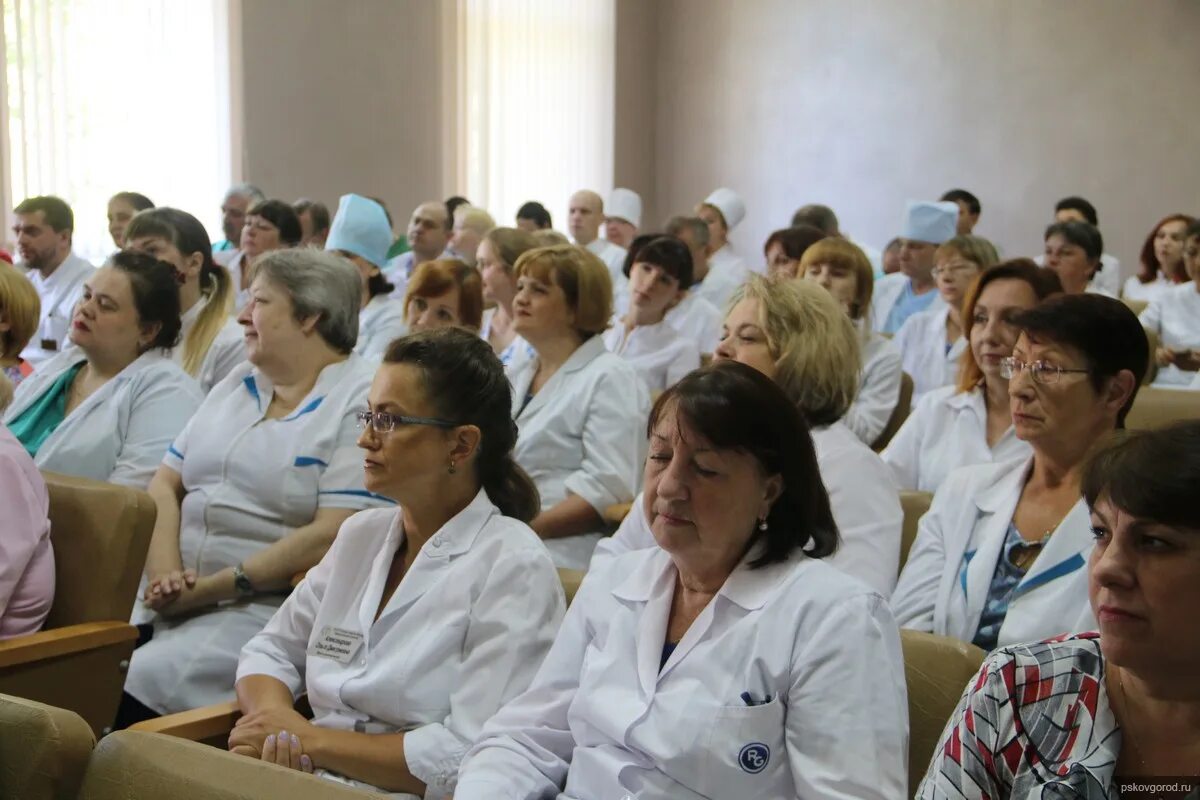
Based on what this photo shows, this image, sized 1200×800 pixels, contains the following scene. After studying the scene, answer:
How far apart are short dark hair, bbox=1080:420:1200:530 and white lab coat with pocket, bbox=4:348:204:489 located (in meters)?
2.66

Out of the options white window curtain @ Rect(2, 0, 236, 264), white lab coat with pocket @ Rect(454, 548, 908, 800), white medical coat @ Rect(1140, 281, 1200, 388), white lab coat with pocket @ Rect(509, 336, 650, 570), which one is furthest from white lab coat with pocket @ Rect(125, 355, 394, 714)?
white window curtain @ Rect(2, 0, 236, 264)

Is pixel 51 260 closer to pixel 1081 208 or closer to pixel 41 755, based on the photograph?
pixel 41 755

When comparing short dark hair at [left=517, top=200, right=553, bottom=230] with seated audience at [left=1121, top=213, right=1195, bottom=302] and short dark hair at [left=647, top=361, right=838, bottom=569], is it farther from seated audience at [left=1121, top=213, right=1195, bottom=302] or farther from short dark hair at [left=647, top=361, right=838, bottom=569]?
short dark hair at [left=647, top=361, right=838, bottom=569]

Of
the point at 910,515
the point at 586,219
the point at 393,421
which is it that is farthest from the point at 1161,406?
the point at 586,219

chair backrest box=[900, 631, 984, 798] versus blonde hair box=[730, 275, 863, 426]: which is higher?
blonde hair box=[730, 275, 863, 426]

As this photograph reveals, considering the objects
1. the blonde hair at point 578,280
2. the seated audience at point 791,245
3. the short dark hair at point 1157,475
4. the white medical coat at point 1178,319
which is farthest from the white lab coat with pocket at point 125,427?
the white medical coat at point 1178,319

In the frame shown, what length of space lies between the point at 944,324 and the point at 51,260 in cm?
406

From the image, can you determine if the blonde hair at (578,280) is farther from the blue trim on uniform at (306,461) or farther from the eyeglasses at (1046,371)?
the eyeglasses at (1046,371)

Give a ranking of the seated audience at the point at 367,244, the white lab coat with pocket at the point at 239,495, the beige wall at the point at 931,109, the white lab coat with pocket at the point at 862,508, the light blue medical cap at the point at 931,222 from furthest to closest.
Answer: the beige wall at the point at 931,109 → the light blue medical cap at the point at 931,222 → the seated audience at the point at 367,244 → the white lab coat with pocket at the point at 239,495 → the white lab coat with pocket at the point at 862,508

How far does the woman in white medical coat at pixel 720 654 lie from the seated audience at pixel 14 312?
2233 millimetres

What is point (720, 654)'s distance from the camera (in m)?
1.64

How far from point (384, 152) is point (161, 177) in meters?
1.90

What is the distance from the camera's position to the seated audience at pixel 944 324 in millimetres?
5020

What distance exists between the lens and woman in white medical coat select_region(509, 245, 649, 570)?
344cm
